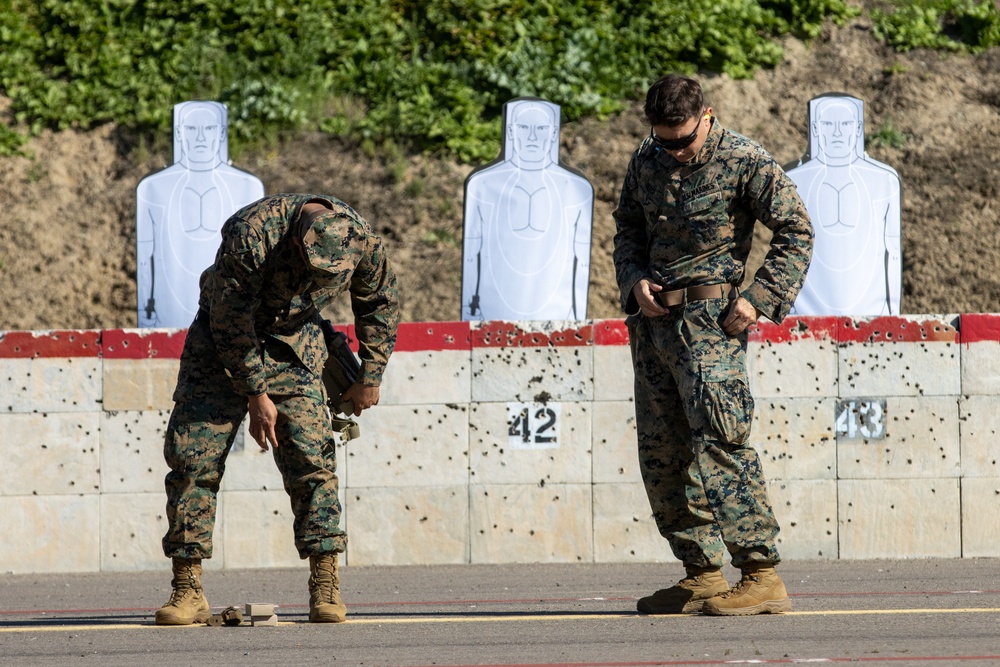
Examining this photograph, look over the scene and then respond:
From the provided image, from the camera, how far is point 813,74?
1332 centimetres

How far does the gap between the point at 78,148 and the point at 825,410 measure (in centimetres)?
826

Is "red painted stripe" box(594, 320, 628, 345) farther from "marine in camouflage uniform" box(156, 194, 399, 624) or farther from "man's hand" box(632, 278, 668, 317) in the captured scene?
"marine in camouflage uniform" box(156, 194, 399, 624)

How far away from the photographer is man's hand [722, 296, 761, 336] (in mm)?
4851

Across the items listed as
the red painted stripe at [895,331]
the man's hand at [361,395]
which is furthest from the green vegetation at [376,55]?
the man's hand at [361,395]

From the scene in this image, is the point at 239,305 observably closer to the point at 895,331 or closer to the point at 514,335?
the point at 514,335

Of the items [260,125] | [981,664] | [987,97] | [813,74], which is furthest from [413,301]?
[981,664]

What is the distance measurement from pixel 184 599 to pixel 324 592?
525 millimetres

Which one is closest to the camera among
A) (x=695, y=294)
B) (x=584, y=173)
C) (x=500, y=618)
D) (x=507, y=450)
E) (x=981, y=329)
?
(x=695, y=294)

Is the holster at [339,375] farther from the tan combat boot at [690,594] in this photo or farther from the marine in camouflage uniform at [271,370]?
the tan combat boot at [690,594]

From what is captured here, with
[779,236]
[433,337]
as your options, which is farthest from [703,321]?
[433,337]

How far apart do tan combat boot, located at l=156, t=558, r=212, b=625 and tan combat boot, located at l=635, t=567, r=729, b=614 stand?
1.68 metres

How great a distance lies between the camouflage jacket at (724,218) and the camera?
4941 millimetres

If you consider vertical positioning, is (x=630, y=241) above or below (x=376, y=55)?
below

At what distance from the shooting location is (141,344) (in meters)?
7.45
